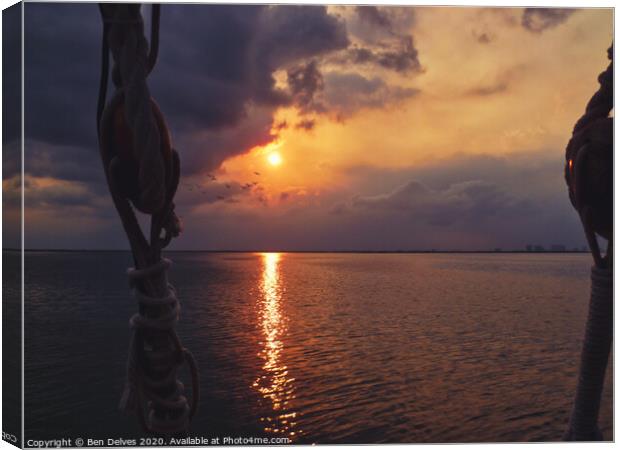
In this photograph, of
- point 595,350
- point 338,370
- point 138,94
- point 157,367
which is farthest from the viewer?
point 338,370

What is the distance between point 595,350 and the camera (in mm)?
2070

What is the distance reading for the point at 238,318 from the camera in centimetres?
2531

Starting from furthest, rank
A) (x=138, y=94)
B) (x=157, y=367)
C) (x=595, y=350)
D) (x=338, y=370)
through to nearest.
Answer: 1. (x=338, y=370)
2. (x=595, y=350)
3. (x=157, y=367)
4. (x=138, y=94)

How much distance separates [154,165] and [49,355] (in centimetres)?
1781

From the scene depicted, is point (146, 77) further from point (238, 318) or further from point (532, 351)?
point (238, 318)

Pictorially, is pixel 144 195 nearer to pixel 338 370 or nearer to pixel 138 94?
pixel 138 94

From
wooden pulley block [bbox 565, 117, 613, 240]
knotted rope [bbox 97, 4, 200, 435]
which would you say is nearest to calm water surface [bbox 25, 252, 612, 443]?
wooden pulley block [bbox 565, 117, 613, 240]

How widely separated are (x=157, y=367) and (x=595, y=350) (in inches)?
66.2

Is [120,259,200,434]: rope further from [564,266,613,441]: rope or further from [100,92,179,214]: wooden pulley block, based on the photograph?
[564,266,613,441]: rope

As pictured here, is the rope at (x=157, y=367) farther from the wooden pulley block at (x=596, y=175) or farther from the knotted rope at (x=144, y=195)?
the wooden pulley block at (x=596, y=175)

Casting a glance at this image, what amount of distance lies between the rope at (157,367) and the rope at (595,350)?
5.15ft

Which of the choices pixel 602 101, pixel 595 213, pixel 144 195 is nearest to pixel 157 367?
pixel 144 195

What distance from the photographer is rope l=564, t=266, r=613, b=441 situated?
6.74 feet

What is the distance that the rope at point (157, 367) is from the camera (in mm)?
1826
